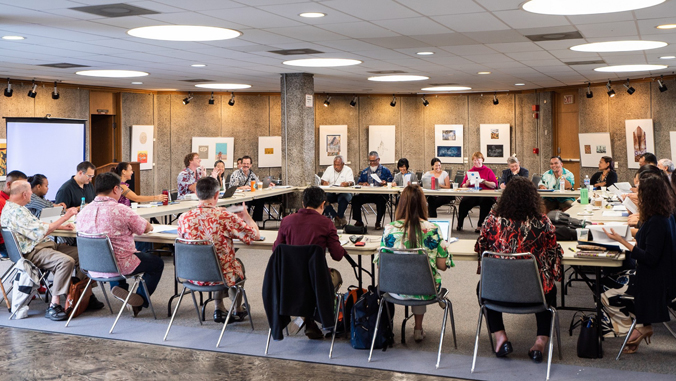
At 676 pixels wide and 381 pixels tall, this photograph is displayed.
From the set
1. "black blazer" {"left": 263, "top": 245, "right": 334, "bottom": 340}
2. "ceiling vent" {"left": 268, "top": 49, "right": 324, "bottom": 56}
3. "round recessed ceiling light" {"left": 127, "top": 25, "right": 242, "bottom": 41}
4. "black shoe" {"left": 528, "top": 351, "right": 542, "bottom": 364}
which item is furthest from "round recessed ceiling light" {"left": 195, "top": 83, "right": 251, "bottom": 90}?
"black shoe" {"left": 528, "top": 351, "right": 542, "bottom": 364}

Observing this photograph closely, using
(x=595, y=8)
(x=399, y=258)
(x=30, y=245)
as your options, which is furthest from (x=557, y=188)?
(x=30, y=245)

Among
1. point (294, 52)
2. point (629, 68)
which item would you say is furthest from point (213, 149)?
point (629, 68)

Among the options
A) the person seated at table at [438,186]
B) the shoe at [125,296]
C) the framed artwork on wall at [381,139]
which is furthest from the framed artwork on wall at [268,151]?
the shoe at [125,296]

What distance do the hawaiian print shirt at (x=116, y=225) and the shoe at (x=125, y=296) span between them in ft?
0.93

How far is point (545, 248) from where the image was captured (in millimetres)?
4633

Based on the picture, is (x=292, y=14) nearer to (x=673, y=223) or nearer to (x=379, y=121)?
(x=673, y=223)

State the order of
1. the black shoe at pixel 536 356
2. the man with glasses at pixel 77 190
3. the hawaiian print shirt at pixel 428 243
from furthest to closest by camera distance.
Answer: the man with glasses at pixel 77 190, the hawaiian print shirt at pixel 428 243, the black shoe at pixel 536 356

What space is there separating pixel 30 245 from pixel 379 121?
12207 mm

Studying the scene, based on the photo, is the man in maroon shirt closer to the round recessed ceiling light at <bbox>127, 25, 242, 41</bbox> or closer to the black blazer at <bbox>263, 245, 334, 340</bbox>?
the black blazer at <bbox>263, 245, 334, 340</bbox>

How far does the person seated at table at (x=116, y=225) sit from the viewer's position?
5797 mm

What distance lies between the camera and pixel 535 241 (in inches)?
182

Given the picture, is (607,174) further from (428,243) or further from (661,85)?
(428,243)

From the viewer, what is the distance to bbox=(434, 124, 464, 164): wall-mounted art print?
1712 centimetres

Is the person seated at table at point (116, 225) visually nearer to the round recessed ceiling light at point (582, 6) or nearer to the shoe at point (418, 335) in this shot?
the shoe at point (418, 335)
